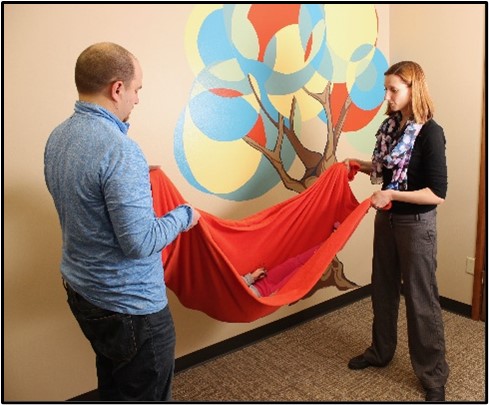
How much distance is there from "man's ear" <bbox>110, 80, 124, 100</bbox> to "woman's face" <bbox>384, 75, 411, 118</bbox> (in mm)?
1218

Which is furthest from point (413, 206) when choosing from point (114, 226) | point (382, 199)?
point (114, 226)

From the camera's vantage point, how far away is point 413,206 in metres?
1.93

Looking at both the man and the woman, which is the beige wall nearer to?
the man

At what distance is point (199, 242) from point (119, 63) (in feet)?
2.36

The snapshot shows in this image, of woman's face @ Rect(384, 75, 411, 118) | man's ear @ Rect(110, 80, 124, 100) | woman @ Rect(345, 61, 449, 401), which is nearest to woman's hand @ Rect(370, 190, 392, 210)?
woman @ Rect(345, 61, 449, 401)

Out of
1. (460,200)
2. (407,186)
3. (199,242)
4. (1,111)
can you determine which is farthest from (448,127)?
(1,111)

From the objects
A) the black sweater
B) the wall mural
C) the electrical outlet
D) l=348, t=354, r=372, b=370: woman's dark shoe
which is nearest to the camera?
the black sweater

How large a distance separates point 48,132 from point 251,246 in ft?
3.23

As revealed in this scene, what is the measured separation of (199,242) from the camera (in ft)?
5.42

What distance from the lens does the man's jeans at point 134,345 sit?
1.28m

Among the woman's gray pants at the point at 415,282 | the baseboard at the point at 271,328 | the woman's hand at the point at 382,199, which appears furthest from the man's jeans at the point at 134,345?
the woman's gray pants at the point at 415,282

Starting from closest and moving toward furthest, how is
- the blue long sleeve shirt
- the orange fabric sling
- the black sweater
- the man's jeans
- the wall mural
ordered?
the blue long sleeve shirt, the man's jeans, the orange fabric sling, the black sweater, the wall mural

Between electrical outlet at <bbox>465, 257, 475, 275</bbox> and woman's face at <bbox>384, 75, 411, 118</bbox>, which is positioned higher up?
woman's face at <bbox>384, 75, 411, 118</bbox>

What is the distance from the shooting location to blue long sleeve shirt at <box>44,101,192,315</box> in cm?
113
